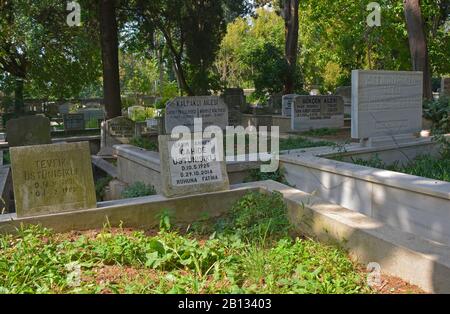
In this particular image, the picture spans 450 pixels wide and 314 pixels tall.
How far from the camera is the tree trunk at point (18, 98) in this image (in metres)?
20.1

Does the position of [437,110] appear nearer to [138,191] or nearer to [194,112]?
[194,112]

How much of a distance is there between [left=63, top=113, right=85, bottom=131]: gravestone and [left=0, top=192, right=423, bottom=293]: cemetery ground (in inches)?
685

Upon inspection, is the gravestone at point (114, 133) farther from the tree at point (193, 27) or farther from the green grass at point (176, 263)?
the green grass at point (176, 263)

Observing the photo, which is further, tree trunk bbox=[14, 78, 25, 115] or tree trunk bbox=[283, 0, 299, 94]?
tree trunk bbox=[283, 0, 299, 94]

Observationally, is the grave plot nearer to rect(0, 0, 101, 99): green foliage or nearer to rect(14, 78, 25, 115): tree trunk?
rect(0, 0, 101, 99): green foliage

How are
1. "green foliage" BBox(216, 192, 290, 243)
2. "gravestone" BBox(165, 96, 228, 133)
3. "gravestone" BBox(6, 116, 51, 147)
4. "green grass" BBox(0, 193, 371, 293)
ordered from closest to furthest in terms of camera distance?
"green grass" BBox(0, 193, 371, 293) → "green foliage" BBox(216, 192, 290, 243) → "gravestone" BBox(165, 96, 228, 133) → "gravestone" BBox(6, 116, 51, 147)

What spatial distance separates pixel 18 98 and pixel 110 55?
7.99 metres

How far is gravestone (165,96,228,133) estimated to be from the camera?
10.1m

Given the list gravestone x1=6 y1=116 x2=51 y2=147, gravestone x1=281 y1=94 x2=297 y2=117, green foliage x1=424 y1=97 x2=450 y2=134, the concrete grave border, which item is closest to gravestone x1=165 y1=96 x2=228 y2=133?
gravestone x1=6 y1=116 x2=51 y2=147

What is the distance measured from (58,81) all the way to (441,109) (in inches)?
696

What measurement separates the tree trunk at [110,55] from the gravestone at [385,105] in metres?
9.40

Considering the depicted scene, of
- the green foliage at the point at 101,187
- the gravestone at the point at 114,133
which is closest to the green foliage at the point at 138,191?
the green foliage at the point at 101,187
